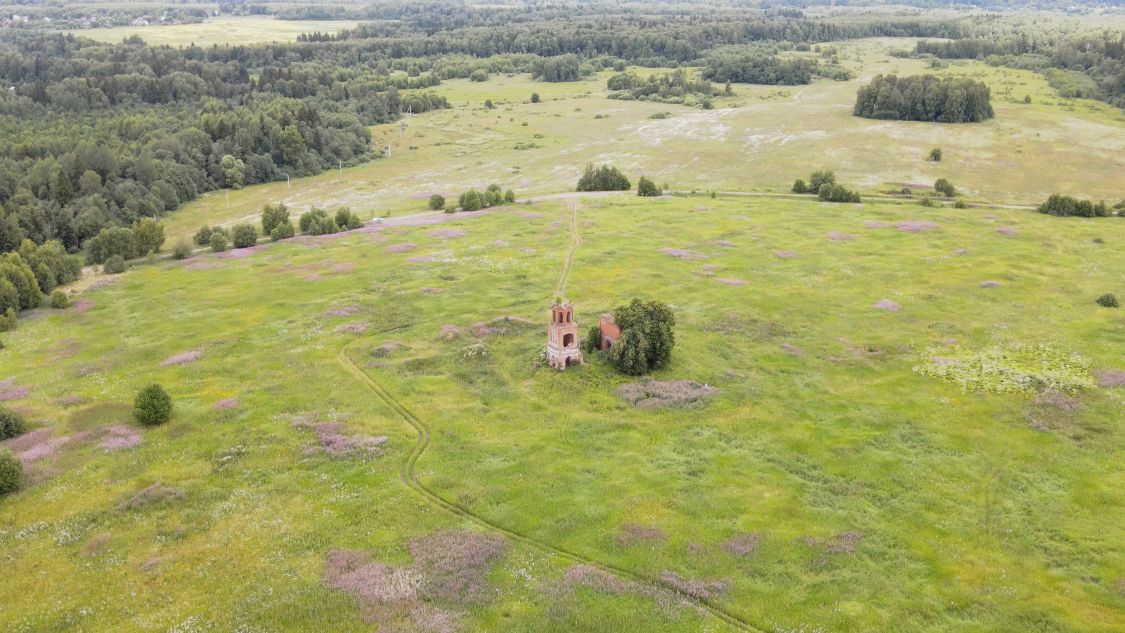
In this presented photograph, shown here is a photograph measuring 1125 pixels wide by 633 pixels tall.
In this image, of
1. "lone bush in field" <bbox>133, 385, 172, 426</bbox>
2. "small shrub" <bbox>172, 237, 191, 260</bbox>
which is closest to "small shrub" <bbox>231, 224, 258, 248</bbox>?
"small shrub" <bbox>172, 237, 191, 260</bbox>

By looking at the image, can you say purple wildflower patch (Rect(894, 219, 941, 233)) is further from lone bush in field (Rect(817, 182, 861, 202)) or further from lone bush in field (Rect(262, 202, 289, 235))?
lone bush in field (Rect(262, 202, 289, 235))

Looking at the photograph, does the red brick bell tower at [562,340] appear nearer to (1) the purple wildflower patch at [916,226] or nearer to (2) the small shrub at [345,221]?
(1) the purple wildflower patch at [916,226]

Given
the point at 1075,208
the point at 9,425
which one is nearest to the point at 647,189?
the point at 1075,208

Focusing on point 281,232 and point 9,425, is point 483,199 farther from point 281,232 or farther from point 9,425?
point 9,425

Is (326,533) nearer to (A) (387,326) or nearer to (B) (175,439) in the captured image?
(B) (175,439)

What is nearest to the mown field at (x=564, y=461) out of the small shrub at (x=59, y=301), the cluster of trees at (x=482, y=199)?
the small shrub at (x=59, y=301)
